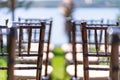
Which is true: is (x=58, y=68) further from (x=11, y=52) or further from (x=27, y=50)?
(x=11, y=52)

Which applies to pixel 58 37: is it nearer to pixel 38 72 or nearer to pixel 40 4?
pixel 40 4

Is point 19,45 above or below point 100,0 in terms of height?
below

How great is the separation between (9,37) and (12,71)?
145mm

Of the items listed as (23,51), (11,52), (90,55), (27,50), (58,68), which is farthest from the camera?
(58,68)

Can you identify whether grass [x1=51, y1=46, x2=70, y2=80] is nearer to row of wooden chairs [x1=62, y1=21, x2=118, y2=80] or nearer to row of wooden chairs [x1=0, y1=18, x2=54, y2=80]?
row of wooden chairs [x1=62, y1=21, x2=118, y2=80]

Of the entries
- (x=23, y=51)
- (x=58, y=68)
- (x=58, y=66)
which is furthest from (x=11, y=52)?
(x=58, y=66)

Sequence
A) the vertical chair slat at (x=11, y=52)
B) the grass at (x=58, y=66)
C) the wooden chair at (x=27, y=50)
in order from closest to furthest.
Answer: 1. the vertical chair slat at (x=11, y=52)
2. the wooden chair at (x=27, y=50)
3. the grass at (x=58, y=66)

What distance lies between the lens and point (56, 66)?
604 centimetres

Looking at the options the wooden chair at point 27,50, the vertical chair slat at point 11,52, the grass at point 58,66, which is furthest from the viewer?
the grass at point 58,66

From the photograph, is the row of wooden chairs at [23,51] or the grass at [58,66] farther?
the grass at [58,66]

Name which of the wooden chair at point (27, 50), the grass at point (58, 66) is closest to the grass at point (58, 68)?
the grass at point (58, 66)

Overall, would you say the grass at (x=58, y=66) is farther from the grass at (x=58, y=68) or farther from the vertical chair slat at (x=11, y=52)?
the vertical chair slat at (x=11, y=52)

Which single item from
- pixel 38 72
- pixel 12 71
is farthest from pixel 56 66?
pixel 12 71

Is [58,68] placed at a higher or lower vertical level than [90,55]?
lower
